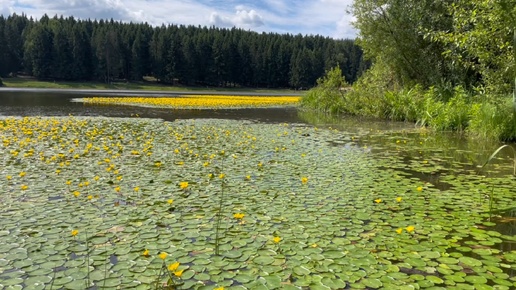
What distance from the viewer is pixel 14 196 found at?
5211 millimetres

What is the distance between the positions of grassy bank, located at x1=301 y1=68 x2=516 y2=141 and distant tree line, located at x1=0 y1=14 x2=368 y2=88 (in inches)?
1765

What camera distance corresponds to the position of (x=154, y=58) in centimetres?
7469

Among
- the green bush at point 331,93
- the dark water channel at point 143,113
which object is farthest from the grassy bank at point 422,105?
the dark water channel at point 143,113

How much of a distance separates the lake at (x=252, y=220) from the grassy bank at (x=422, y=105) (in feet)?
10.8

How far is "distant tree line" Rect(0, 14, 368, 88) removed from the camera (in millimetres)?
70250

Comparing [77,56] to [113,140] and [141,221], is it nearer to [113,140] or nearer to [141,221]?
[113,140]

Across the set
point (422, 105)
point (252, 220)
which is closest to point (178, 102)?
point (422, 105)

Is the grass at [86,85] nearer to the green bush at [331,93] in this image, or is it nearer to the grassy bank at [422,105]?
the grassy bank at [422,105]

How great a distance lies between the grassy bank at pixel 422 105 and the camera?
11.5 meters

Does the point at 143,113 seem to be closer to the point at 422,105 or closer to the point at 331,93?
the point at 331,93

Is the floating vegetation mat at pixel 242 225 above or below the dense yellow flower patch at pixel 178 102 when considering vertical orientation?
above

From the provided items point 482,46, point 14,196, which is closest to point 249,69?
point 482,46

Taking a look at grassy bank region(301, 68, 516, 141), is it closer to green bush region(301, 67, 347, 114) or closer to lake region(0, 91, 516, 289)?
green bush region(301, 67, 347, 114)

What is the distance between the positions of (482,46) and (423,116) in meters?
4.81
